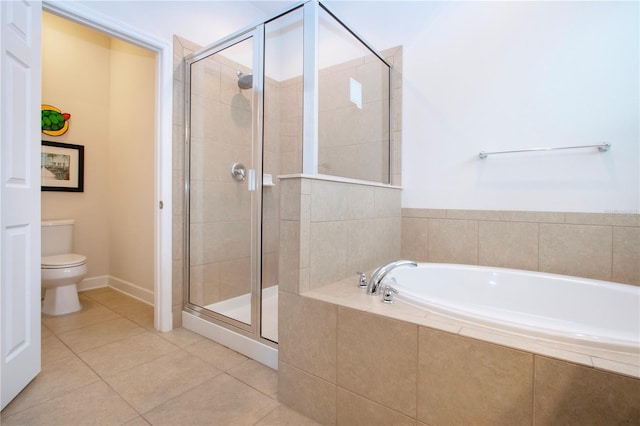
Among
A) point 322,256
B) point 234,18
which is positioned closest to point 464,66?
point 322,256

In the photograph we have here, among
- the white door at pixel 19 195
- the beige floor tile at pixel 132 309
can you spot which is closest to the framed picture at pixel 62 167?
the beige floor tile at pixel 132 309

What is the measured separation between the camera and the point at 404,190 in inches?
88.7

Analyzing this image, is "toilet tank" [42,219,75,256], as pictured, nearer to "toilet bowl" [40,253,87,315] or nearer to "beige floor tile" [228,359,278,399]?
"toilet bowl" [40,253,87,315]

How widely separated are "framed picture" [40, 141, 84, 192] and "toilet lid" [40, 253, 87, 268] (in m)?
0.70

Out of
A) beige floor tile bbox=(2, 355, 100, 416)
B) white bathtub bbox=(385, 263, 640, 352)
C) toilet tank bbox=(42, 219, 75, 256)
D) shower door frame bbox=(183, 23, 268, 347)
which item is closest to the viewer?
white bathtub bbox=(385, 263, 640, 352)

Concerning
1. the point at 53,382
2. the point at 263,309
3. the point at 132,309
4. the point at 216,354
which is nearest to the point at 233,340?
the point at 216,354

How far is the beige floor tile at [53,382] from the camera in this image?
1355 millimetres

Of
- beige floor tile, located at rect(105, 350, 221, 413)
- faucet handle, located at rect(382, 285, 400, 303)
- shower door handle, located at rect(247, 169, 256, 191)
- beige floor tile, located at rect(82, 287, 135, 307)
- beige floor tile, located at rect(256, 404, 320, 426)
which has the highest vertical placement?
shower door handle, located at rect(247, 169, 256, 191)

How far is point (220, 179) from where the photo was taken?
2.24 m

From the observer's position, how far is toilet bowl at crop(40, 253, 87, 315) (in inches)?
91.7

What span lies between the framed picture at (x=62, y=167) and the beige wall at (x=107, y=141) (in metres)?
0.06

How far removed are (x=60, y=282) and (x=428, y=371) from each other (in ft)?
8.96

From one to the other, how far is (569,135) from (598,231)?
0.54 meters

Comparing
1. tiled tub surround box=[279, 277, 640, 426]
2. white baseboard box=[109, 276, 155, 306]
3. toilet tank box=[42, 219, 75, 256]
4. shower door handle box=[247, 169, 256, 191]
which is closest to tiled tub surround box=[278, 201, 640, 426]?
tiled tub surround box=[279, 277, 640, 426]
